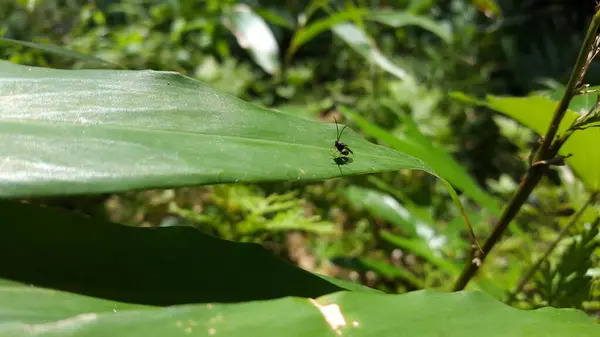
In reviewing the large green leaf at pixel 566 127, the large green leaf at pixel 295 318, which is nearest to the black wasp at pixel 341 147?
the large green leaf at pixel 295 318

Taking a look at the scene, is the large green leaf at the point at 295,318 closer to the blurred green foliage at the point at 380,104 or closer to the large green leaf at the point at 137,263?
the large green leaf at the point at 137,263

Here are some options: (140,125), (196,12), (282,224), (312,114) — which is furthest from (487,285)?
(196,12)

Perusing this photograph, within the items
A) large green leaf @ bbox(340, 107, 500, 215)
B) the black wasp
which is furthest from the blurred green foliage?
the black wasp

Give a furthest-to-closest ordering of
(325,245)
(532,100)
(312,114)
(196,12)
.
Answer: (196,12)
(312,114)
(325,245)
(532,100)

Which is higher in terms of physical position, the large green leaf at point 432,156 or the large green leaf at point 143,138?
the large green leaf at point 143,138

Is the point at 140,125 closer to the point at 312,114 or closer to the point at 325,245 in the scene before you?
the point at 325,245

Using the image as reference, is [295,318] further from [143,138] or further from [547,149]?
[547,149]

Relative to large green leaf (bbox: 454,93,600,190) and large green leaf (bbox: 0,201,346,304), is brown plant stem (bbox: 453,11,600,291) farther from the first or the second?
large green leaf (bbox: 0,201,346,304)
